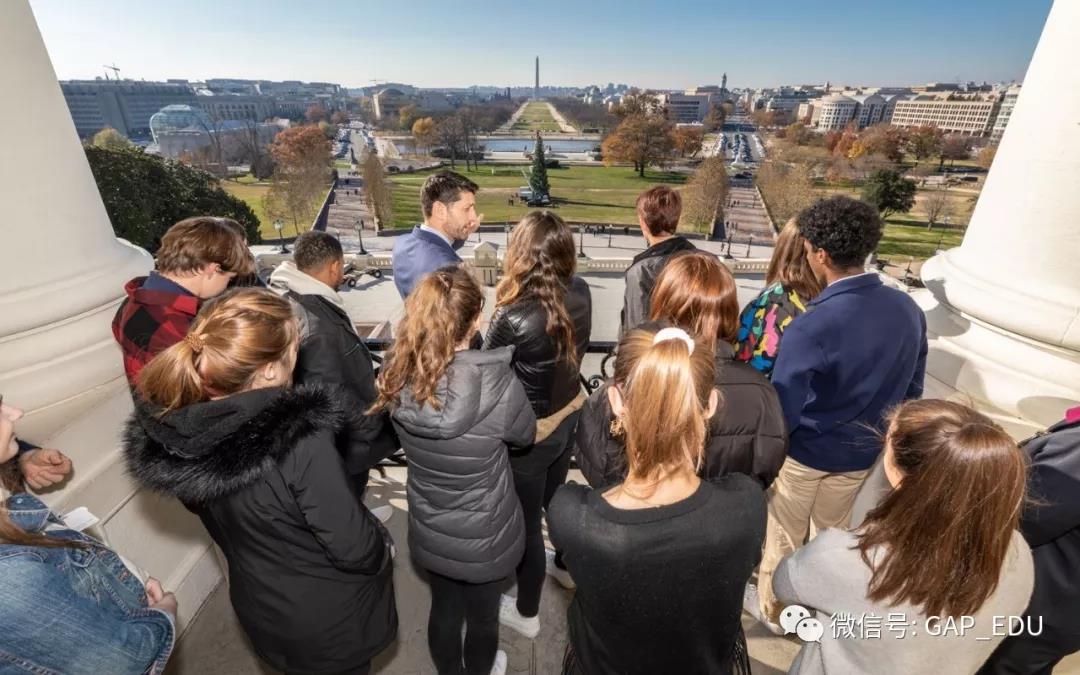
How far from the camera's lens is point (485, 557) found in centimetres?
229

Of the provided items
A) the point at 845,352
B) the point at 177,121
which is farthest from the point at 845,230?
the point at 177,121

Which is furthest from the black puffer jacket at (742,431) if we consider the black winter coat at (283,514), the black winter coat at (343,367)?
the black winter coat at (343,367)

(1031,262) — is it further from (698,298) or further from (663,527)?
(663,527)

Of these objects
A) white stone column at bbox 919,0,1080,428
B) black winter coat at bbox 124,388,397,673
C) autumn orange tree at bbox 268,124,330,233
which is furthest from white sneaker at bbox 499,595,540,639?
autumn orange tree at bbox 268,124,330,233

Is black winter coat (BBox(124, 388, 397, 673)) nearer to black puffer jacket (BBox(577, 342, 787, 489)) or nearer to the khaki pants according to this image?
black puffer jacket (BBox(577, 342, 787, 489))

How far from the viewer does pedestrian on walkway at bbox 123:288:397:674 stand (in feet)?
5.34

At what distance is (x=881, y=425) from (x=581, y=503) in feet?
6.46

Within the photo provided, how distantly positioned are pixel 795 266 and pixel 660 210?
102cm

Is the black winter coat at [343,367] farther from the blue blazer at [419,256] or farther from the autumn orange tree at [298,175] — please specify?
the autumn orange tree at [298,175]

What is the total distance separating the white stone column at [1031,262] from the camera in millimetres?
2619

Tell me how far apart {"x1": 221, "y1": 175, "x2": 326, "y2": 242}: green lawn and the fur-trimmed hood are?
38596 millimetres

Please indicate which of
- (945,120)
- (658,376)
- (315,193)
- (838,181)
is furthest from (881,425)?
(945,120)

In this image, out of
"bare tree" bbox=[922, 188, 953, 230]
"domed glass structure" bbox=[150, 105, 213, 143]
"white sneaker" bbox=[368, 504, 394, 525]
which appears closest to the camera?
"white sneaker" bbox=[368, 504, 394, 525]

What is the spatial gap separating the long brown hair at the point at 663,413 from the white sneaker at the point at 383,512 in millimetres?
2835
